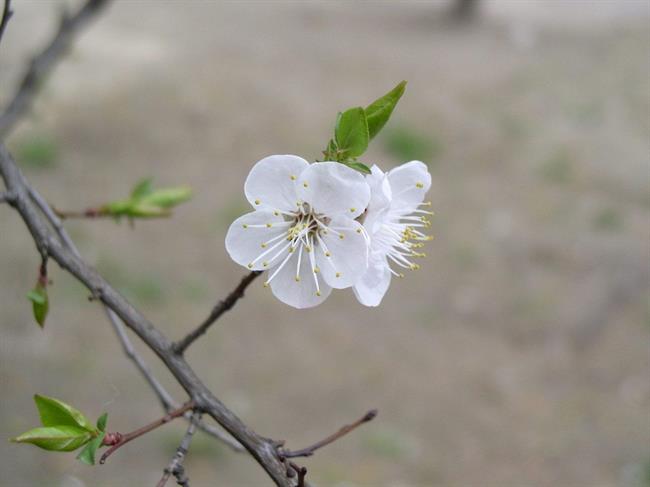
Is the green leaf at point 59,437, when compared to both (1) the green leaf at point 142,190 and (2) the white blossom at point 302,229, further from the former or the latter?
(1) the green leaf at point 142,190

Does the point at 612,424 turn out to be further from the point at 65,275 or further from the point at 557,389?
the point at 65,275

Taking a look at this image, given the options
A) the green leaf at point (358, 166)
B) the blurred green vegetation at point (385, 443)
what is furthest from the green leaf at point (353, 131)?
the blurred green vegetation at point (385, 443)

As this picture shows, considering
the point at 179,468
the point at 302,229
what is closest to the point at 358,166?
the point at 302,229

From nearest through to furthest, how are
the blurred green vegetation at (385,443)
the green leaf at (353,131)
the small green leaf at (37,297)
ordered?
1. the green leaf at (353,131)
2. the small green leaf at (37,297)
3. the blurred green vegetation at (385,443)

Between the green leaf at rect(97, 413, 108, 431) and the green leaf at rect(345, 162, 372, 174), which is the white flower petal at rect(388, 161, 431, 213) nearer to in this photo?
the green leaf at rect(345, 162, 372, 174)

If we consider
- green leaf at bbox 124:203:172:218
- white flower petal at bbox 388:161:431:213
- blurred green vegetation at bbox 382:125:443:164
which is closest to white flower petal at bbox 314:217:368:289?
white flower petal at bbox 388:161:431:213

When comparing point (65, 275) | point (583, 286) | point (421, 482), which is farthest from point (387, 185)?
point (583, 286)
